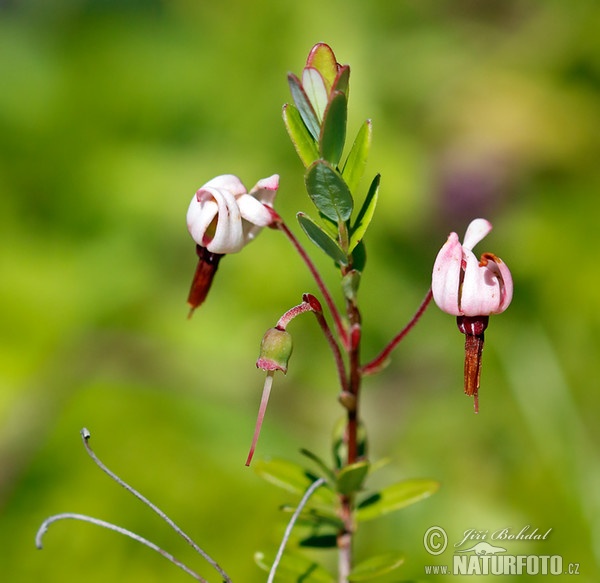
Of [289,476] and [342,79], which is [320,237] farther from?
[289,476]

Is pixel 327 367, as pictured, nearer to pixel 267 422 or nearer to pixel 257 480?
pixel 267 422

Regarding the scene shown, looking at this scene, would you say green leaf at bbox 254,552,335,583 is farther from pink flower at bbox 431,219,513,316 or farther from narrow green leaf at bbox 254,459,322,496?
pink flower at bbox 431,219,513,316

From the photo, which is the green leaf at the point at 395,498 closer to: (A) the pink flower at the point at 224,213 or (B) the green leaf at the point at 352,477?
(B) the green leaf at the point at 352,477

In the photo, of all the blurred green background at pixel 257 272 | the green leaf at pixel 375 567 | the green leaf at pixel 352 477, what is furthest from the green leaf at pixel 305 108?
the blurred green background at pixel 257 272

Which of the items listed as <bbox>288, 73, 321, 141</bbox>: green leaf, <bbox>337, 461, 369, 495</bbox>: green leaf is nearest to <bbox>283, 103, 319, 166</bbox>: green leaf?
<bbox>288, 73, 321, 141</bbox>: green leaf

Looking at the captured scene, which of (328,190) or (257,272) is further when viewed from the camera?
(257,272)

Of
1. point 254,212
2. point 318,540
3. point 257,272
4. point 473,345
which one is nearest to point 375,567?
point 318,540

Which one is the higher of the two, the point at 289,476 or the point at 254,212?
the point at 254,212
